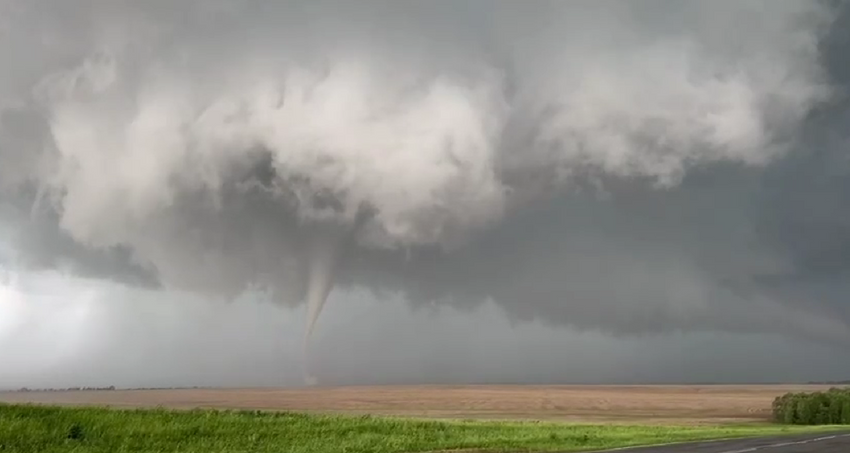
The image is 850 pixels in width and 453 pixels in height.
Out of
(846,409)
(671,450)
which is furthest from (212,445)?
(846,409)

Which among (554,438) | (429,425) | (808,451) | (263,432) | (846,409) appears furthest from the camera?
(846,409)

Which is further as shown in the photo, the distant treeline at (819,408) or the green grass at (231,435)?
the distant treeline at (819,408)

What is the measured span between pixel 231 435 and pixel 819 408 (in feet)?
299

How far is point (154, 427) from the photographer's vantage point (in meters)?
42.8

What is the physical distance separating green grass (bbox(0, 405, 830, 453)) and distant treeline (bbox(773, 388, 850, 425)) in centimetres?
6443

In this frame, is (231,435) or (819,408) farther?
(819,408)

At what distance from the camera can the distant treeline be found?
4136 inches

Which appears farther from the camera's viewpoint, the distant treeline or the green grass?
the distant treeline

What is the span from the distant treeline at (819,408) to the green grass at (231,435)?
64434 millimetres

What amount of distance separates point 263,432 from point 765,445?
90.2 ft

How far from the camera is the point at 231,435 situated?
4347 centimetres

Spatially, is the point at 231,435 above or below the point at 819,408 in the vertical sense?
below

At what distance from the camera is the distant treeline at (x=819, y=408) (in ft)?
345

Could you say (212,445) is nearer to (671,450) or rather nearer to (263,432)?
(263,432)
